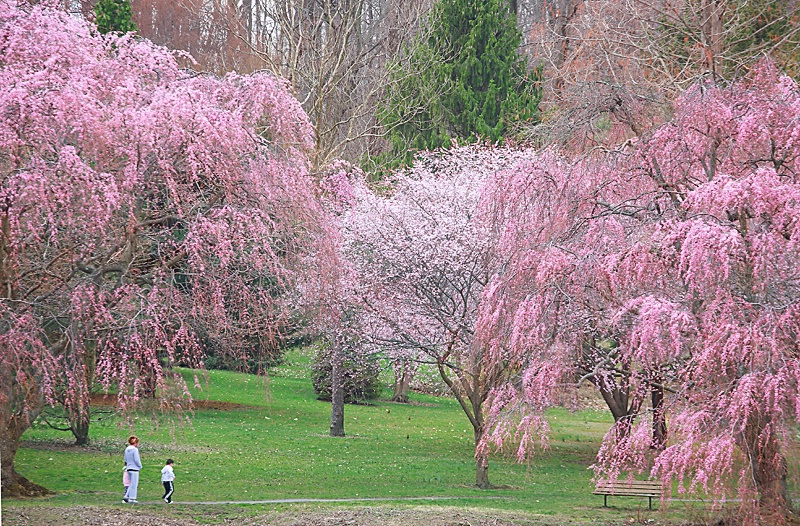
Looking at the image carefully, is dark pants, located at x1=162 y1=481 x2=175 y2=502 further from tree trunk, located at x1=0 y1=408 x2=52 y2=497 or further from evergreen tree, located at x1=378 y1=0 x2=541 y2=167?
evergreen tree, located at x1=378 y1=0 x2=541 y2=167

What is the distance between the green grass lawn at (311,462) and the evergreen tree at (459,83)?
8.74 meters

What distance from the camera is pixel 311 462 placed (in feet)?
58.5

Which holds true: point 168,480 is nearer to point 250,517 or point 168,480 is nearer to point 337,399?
point 250,517

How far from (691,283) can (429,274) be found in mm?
8330

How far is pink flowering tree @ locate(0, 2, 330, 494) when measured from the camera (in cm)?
939

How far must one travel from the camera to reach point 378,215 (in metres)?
19.0

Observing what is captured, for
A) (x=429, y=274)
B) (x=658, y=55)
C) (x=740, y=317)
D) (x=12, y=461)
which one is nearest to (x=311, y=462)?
(x=429, y=274)

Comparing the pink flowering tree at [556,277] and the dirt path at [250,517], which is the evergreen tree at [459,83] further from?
the dirt path at [250,517]

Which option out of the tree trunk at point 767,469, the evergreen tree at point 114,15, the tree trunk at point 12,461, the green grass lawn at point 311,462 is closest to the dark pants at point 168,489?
the green grass lawn at point 311,462

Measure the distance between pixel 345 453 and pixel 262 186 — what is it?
9.70m

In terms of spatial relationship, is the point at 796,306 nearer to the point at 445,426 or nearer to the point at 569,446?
the point at 569,446

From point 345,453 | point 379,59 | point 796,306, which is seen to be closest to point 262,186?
point 796,306

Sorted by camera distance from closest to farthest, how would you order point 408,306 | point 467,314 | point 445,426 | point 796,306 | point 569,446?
point 796,306
point 467,314
point 408,306
point 569,446
point 445,426

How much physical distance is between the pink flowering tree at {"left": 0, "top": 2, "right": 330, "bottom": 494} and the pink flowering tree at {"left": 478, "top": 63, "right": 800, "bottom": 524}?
9.38 feet
